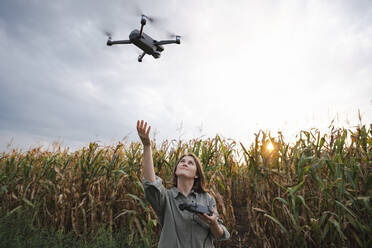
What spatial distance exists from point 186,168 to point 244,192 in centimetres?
207

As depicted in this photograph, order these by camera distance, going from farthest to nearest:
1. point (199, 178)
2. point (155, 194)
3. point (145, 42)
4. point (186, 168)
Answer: point (145, 42), point (199, 178), point (186, 168), point (155, 194)

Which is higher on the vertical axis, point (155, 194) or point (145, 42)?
point (145, 42)

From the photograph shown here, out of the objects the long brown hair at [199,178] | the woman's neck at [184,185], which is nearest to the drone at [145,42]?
the long brown hair at [199,178]

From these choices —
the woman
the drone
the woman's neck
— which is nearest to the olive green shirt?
the woman

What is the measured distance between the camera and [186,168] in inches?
84.4

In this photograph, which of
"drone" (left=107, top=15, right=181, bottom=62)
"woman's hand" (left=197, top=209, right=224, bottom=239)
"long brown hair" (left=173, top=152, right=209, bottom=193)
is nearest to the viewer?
"woman's hand" (left=197, top=209, right=224, bottom=239)

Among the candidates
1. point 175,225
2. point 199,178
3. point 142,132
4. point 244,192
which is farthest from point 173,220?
point 244,192

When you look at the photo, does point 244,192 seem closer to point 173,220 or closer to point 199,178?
point 199,178

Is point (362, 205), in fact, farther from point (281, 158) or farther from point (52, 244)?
point (52, 244)

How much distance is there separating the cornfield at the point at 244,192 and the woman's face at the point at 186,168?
894mm

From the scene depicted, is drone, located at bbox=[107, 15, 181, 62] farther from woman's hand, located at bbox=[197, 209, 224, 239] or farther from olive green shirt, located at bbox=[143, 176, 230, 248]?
woman's hand, located at bbox=[197, 209, 224, 239]

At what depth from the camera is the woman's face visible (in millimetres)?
2113

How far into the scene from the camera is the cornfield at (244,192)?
2.69 meters

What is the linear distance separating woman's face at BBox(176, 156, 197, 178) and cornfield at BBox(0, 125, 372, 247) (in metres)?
0.89
